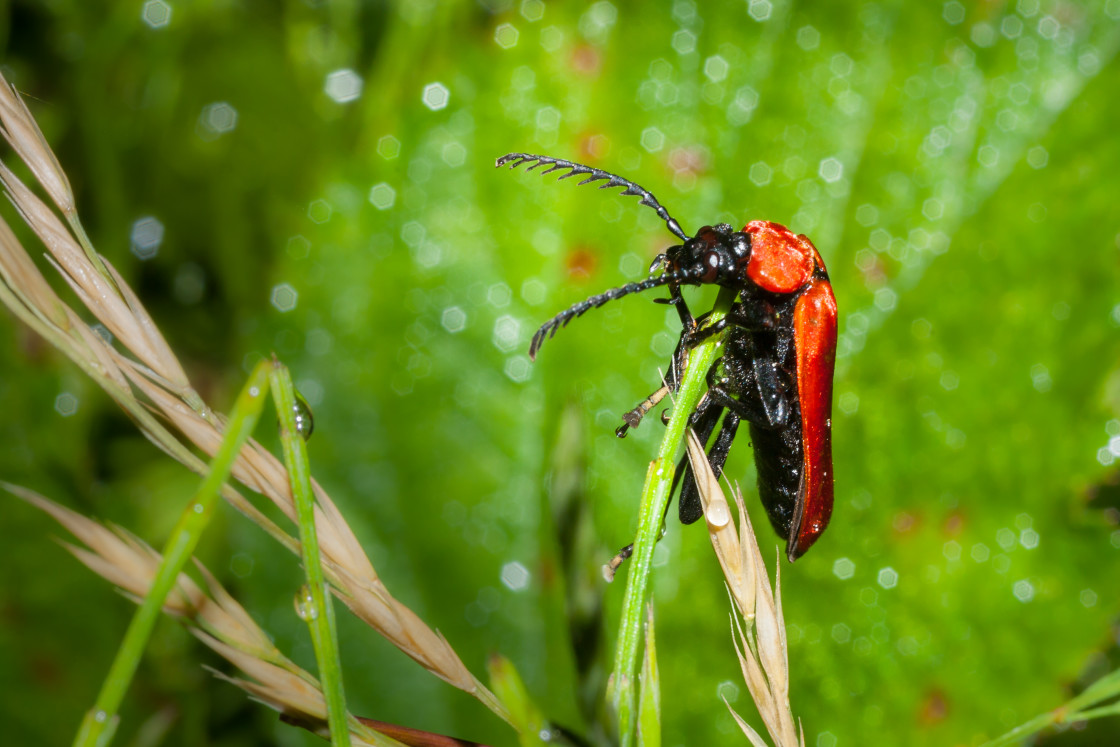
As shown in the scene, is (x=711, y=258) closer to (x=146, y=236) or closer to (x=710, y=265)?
(x=710, y=265)

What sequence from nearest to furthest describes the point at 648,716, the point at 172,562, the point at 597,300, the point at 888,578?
the point at 172,562 < the point at 648,716 < the point at 597,300 < the point at 888,578

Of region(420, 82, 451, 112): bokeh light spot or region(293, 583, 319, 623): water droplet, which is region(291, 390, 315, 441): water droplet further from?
region(420, 82, 451, 112): bokeh light spot

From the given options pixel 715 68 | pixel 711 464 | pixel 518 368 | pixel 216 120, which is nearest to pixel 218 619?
pixel 711 464

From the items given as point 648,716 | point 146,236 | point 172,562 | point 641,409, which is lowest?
point 648,716

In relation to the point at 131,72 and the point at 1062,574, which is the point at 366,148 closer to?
the point at 131,72

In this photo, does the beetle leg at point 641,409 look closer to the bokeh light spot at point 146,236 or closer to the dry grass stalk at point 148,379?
the dry grass stalk at point 148,379

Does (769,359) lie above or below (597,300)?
below

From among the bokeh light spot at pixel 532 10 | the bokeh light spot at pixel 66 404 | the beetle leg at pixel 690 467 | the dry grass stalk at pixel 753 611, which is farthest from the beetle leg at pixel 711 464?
the bokeh light spot at pixel 66 404
